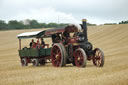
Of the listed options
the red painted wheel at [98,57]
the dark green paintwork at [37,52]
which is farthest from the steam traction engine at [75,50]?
the dark green paintwork at [37,52]

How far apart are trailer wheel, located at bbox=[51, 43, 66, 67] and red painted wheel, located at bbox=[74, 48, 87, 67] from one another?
0.64 m

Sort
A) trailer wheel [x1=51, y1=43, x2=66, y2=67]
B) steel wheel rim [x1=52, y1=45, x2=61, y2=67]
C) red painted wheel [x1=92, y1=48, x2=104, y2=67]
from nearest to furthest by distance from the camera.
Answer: red painted wheel [x1=92, y1=48, x2=104, y2=67], trailer wheel [x1=51, y1=43, x2=66, y2=67], steel wheel rim [x1=52, y1=45, x2=61, y2=67]

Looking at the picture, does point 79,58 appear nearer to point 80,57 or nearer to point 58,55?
point 80,57

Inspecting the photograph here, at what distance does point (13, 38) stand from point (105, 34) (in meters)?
13.8

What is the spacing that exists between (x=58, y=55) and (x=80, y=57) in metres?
1.51

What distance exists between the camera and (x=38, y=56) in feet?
56.1

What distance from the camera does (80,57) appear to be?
13.7 m

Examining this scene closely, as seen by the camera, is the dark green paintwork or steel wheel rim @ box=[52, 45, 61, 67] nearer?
steel wheel rim @ box=[52, 45, 61, 67]

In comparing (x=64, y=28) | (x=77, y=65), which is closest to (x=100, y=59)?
(x=77, y=65)

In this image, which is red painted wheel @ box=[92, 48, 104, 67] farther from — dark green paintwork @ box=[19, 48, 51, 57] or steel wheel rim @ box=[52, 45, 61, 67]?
dark green paintwork @ box=[19, 48, 51, 57]

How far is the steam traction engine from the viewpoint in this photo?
13.8 metres

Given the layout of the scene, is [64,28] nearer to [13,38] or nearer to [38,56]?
[38,56]

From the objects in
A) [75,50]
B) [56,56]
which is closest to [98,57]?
[75,50]

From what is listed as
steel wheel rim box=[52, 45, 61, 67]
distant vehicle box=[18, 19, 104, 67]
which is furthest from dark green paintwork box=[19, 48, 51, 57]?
steel wheel rim box=[52, 45, 61, 67]
